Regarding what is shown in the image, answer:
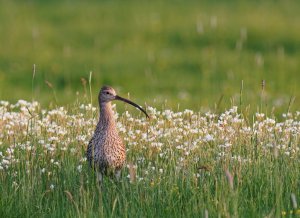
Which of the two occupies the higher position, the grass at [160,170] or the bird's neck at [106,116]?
the bird's neck at [106,116]

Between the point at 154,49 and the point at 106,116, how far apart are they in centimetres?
1447

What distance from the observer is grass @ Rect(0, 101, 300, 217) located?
338 inches

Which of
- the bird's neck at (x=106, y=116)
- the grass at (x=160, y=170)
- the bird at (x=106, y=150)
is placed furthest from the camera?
the bird's neck at (x=106, y=116)

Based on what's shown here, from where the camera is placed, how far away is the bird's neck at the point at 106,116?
31.4ft

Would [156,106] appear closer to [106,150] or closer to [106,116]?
[106,116]

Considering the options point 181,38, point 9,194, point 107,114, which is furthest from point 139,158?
point 181,38

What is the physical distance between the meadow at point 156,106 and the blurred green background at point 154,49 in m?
0.05

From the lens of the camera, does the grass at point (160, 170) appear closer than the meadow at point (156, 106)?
Yes

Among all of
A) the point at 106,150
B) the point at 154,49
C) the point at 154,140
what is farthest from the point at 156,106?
the point at 106,150

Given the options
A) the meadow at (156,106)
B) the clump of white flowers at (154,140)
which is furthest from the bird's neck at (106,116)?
the clump of white flowers at (154,140)

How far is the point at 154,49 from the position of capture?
944 inches

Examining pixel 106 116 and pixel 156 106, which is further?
pixel 156 106

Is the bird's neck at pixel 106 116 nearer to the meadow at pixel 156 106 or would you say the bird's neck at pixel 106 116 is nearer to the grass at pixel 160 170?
the meadow at pixel 156 106

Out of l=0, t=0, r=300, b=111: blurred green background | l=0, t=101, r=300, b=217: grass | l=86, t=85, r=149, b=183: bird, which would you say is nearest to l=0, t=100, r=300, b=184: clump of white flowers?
l=0, t=101, r=300, b=217: grass
